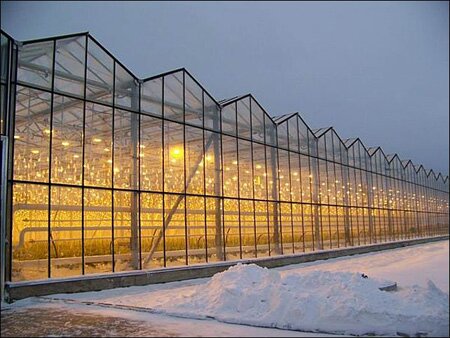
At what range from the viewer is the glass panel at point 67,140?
14.3m

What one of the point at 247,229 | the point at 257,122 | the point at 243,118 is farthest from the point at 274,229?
the point at 243,118

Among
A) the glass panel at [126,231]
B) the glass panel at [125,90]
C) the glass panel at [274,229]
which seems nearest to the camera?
the glass panel at [126,231]

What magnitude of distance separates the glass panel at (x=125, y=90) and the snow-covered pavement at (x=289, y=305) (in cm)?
698

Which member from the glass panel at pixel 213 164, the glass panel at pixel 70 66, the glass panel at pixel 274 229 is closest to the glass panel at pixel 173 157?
the glass panel at pixel 213 164

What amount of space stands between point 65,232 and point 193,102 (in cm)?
793

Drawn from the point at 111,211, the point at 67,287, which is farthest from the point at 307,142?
the point at 67,287

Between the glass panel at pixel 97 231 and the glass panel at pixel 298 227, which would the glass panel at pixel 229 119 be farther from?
the glass panel at pixel 97 231

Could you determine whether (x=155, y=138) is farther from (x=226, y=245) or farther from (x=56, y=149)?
(x=226, y=245)

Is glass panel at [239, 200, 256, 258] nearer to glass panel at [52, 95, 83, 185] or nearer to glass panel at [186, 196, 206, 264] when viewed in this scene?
glass panel at [186, 196, 206, 264]

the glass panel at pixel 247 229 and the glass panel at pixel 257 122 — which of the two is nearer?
the glass panel at pixel 247 229

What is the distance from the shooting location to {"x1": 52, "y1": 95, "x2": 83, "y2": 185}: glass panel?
1431 centimetres

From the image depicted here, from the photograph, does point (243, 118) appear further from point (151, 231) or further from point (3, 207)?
point (3, 207)

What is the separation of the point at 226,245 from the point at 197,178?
3.16 metres

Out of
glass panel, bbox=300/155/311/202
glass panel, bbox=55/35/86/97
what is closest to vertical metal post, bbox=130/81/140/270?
glass panel, bbox=55/35/86/97
